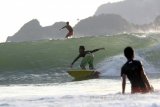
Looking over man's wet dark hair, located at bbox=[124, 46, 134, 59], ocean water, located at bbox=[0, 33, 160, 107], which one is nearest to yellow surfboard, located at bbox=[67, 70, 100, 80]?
ocean water, located at bbox=[0, 33, 160, 107]

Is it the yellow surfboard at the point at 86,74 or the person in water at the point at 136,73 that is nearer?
the person in water at the point at 136,73

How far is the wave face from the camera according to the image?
71.4ft

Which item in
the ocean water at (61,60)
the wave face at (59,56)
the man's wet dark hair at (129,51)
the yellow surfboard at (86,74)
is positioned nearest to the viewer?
the man's wet dark hair at (129,51)

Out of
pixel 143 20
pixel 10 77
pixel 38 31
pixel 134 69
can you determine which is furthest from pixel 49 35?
pixel 134 69

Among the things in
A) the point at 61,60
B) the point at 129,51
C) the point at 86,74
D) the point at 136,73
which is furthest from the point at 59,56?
the point at 129,51

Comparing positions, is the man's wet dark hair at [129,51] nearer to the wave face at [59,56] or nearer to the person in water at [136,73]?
the person in water at [136,73]

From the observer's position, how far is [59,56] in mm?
27266

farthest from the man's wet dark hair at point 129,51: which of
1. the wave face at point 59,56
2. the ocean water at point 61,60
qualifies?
the wave face at point 59,56

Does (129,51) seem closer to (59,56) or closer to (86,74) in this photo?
(86,74)

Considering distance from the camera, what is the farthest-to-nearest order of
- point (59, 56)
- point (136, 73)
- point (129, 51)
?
point (59, 56), point (136, 73), point (129, 51)

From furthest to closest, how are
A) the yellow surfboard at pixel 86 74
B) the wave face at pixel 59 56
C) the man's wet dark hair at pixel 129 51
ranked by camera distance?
the wave face at pixel 59 56
the yellow surfboard at pixel 86 74
the man's wet dark hair at pixel 129 51

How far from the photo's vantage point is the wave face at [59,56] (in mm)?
21766

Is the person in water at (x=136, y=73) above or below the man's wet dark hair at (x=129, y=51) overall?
below

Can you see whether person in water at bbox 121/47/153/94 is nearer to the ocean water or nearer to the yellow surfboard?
the ocean water
